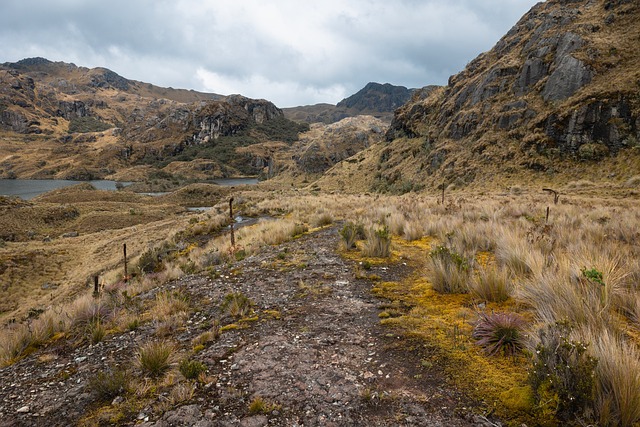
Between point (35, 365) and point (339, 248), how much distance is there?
7071 millimetres

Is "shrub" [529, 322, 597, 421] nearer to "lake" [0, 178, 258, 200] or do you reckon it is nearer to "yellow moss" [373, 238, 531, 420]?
"yellow moss" [373, 238, 531, 420]

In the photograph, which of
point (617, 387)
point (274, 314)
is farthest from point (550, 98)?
point (617, 387)

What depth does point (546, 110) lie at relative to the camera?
3222 cm

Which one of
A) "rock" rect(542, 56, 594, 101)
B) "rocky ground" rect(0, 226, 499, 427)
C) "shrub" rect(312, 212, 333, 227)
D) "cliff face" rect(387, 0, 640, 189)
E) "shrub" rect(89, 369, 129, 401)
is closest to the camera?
"rocky ground" rect(0, 226, 499, 427)

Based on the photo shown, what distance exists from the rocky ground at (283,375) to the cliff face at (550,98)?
31.2 m

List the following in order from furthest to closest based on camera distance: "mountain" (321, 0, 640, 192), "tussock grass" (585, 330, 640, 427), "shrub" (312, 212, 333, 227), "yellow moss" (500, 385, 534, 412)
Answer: "mountain" (321, 0, 640, 192)
"shrub" (312, 212, 333, 227)
"yellow moss" (500, 385, 534, 412)
"tussock grass" (585, 330, 640, 427)

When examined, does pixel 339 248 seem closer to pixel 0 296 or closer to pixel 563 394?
pixel 563 394

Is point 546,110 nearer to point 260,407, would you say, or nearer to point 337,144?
point 260,407

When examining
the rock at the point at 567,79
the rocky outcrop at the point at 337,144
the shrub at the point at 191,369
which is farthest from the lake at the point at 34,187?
the rock at the point at 567,79

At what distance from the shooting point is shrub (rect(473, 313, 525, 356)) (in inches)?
142

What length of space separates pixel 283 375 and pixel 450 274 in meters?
3.37

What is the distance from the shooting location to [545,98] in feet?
109

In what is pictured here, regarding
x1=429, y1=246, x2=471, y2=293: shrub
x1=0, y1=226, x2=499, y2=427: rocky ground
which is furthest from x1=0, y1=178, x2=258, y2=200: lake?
x1=429, y1=246, x2=471, y2=293: shrub

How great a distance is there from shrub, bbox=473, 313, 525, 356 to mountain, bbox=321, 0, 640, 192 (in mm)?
27512
